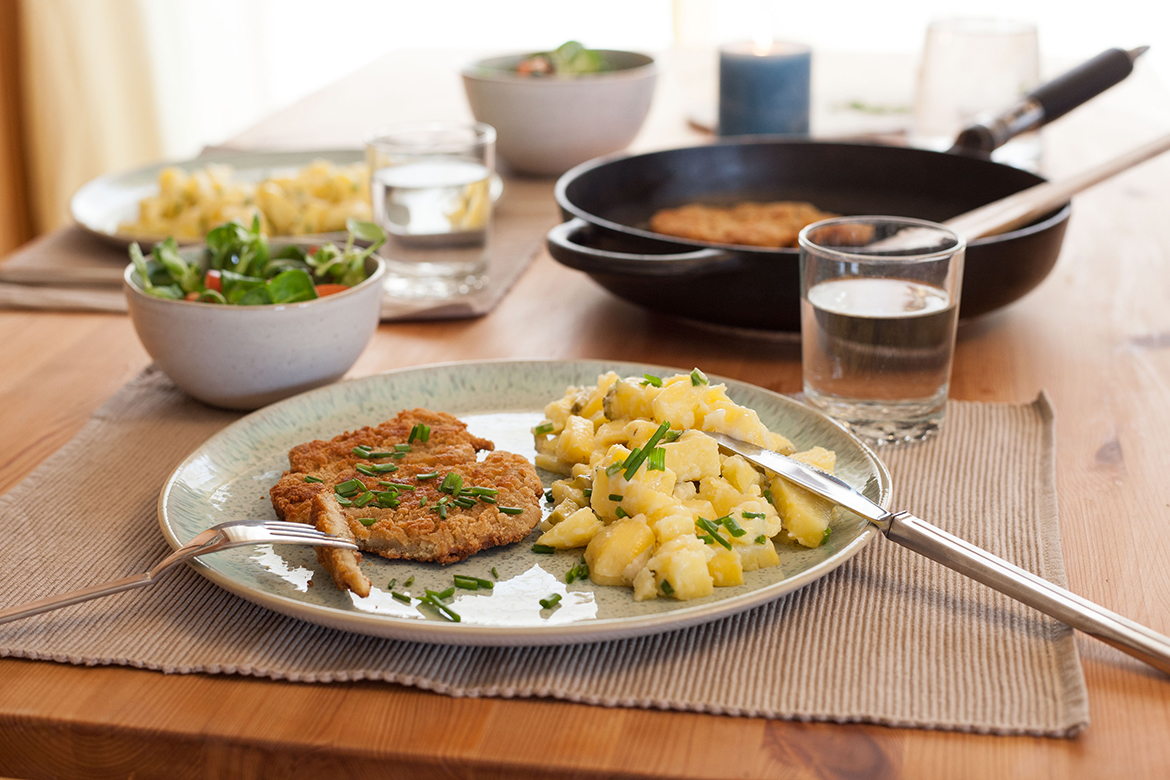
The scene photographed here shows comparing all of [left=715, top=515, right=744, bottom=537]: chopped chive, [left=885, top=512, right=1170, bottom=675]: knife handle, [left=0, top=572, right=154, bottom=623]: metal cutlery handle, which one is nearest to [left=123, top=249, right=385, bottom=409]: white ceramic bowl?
Answer: [left=0, top=572, right=154, bottom=623]: metal cutlery handle

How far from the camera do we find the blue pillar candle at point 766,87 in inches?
101

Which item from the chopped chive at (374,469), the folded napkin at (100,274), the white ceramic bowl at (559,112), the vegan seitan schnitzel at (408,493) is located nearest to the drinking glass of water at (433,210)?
the folded napkin at (100,274)

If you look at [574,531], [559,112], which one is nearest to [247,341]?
[574,531]

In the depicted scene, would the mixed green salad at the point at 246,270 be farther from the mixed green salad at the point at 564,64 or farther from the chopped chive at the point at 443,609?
the mixed green salad at the point at 564,64

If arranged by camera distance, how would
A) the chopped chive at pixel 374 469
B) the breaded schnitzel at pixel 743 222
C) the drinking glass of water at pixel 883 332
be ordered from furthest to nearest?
the breaded schnitzel at pixel 743 222 < the drinking glass of water at pixel 883 332 < the chopped chive at pixel 374 469

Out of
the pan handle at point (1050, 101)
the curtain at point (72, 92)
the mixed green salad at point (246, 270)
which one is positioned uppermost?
the pan handle at point (1050, 101)

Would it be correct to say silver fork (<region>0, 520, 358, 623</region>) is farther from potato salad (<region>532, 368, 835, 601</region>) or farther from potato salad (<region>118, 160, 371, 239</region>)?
potato salad (<region>118, 160, 371, 239</region>)

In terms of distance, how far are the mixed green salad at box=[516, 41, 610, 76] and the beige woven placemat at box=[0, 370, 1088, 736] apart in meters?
1.69

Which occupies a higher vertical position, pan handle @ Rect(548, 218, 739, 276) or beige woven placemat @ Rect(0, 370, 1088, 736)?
pan handle @ Rect(548, 218, 739, 276)

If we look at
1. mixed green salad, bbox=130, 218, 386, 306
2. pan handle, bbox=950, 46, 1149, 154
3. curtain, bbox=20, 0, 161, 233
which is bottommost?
curtain, bbox=20, 0, 161, 233

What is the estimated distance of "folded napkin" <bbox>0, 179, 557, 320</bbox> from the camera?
188cm

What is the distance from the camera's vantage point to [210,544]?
1.00 m

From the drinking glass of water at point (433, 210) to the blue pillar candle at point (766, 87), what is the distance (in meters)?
0.84

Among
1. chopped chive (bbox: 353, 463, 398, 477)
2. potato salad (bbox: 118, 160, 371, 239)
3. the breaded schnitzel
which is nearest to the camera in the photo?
chopped chive (bbox: 353, 463, 398, 477)
